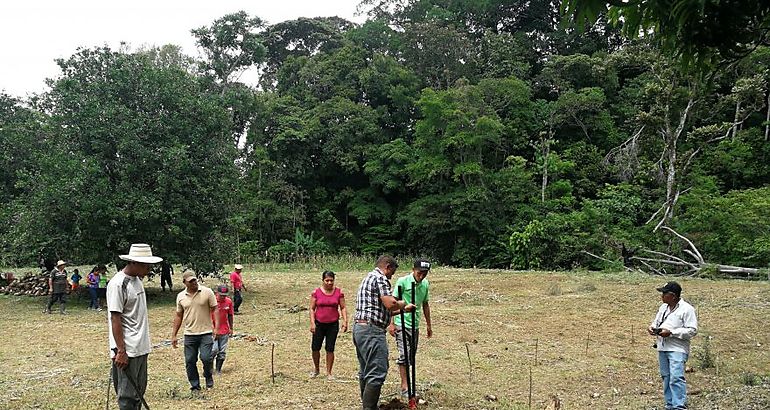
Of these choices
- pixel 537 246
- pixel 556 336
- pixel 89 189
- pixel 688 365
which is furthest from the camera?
pixel 537 246

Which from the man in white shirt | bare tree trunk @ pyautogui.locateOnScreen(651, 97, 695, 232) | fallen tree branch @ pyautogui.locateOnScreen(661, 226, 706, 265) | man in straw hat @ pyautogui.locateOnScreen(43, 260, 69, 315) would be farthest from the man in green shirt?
bare tree trunk @ pyautogui.locateOnScreen(651, 97, 695, 232)

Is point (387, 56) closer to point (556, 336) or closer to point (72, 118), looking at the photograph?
point (72, 118)

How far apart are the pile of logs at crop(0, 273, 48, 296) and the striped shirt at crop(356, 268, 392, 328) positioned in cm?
1744

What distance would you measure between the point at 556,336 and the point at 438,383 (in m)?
→ 4.20

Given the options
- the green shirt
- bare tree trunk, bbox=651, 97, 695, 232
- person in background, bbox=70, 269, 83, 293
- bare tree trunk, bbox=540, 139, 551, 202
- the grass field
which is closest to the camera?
the green shirt

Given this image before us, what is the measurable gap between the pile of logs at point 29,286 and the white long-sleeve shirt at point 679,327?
19.2m

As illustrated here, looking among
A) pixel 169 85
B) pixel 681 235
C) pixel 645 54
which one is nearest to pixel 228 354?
pixel 169 85

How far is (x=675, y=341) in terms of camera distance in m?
5.95

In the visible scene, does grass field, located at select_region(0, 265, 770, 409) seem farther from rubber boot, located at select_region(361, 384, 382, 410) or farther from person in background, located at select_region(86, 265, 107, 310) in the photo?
rubber boot, located at select_region(361, 384, 382, 410)

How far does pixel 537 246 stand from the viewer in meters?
27.3

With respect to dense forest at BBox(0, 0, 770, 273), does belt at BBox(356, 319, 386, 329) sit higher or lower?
lower

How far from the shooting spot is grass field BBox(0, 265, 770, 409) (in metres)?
6.87

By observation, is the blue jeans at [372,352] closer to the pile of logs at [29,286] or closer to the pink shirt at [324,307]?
the pink shirt at [324,307]

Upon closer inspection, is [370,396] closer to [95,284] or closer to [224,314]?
[224,314]
